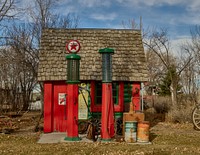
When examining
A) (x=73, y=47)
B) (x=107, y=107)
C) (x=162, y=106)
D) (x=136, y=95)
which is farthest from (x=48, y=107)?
(x=162, y=106)

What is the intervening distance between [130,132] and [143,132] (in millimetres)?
427

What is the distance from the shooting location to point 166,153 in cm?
802

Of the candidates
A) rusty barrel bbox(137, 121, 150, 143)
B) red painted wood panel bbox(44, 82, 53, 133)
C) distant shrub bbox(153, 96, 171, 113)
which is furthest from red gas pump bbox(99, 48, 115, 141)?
distant shrub bbox(153, 96, 171, 113)

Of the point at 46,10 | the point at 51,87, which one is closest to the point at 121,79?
the point at 51,87

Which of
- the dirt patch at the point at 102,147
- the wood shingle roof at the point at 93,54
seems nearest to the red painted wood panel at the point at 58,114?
the wood shingle roof at the point at 93,54

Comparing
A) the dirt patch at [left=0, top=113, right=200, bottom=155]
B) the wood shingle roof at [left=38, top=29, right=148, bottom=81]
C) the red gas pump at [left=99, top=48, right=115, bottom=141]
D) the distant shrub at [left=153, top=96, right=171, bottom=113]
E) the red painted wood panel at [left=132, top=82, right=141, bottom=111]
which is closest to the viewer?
the dirt patch at [left=0, top=113, right=200, bottom=155]

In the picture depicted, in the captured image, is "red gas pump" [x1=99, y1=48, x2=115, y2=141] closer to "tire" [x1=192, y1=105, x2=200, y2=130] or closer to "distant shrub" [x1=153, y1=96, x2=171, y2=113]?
Answer: "tire" [x1=192, y1=105, x2=200, y2=130]

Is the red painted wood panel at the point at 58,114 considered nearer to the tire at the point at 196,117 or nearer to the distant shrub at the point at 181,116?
the tire at the point at 196,117

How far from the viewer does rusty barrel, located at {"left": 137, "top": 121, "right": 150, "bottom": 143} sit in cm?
967

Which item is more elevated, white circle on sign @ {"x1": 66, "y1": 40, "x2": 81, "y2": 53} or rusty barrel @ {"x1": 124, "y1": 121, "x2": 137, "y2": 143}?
white circle on sign @ {"x1": 66, "y1": 40, "x2": 81, "y2": 53}

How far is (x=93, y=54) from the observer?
1258 cm

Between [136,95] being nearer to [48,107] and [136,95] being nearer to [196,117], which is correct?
[196,117]

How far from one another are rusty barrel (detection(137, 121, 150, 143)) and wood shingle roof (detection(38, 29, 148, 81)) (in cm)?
269

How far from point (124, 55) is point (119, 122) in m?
3.17
